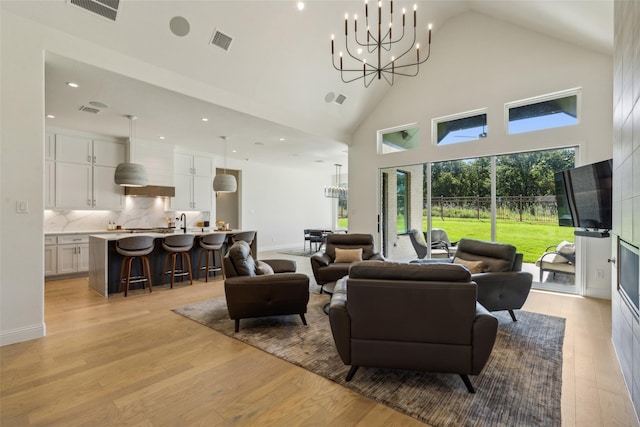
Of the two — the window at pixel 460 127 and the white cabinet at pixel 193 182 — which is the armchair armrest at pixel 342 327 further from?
the white cabinet at pixel 193 182

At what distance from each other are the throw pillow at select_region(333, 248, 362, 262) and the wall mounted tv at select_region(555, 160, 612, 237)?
281 centimetres

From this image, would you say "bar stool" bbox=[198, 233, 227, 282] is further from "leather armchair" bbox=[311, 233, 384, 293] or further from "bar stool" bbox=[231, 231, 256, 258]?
"leather armchair" bbox=[311, 233, 384, 293]

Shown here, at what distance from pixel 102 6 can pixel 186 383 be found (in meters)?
3.83

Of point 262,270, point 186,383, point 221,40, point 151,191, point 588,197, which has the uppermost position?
point 221,40

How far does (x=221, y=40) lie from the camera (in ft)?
13.2

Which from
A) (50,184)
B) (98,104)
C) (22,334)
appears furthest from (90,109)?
(22,334)

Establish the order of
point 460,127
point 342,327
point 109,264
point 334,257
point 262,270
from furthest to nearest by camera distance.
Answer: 1. point 460,127
2. point 334,257
3. point 109,264
4. point 262,270
5. point 342,327

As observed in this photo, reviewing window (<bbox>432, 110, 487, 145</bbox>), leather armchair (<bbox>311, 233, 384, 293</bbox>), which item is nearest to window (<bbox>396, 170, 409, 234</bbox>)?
window (<bbox>432, 110, 487, 145</bbox>)

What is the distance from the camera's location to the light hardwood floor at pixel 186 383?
73.3 inches

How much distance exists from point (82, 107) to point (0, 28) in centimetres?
205

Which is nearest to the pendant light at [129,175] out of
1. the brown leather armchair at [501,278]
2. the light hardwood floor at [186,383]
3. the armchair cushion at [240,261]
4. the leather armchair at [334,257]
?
the light hardwood floor at [186,383]

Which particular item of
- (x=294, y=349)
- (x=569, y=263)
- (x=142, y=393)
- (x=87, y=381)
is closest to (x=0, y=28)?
(x=87, y=381)

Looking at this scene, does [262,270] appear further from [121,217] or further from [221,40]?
[121,217]

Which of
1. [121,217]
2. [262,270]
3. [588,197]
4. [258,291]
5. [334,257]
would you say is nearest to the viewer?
[258,291]
